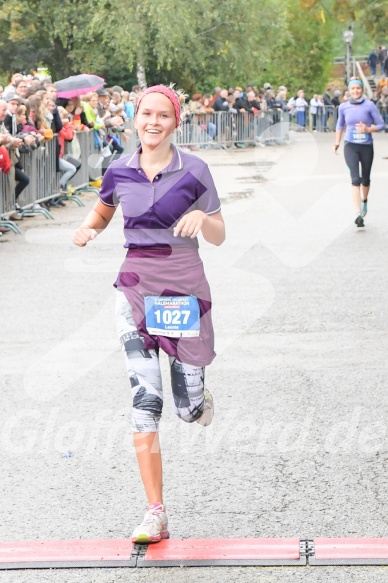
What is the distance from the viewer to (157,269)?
5059 mm

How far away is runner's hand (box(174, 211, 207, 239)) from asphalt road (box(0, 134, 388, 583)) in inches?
48.1

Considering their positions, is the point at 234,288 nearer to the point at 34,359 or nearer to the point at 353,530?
the point at 34,359

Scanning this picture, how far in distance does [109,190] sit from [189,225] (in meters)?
0.58

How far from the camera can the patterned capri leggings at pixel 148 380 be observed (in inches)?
197

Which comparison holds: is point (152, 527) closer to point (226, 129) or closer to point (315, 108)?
point (226, 129)

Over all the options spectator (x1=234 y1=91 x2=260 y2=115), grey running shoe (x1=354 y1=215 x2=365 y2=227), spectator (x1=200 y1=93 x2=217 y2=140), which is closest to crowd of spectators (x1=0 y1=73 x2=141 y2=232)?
grey running shoe (x1=354 y1=215 x2=365 y2=227)

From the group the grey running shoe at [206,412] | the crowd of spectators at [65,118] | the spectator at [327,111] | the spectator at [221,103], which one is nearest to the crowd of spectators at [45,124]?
the crowd of spectators at [65,118]

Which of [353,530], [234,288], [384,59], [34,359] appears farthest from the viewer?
[384,59]

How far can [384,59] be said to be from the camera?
59750mm

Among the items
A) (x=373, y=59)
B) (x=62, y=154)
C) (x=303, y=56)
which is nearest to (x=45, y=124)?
(x=62, y=154)

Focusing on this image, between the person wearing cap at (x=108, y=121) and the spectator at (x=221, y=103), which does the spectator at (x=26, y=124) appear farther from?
the spectator at (x=221, y=103)

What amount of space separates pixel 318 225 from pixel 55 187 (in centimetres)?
459

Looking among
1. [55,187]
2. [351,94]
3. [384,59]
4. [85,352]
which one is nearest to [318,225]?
[351,94]

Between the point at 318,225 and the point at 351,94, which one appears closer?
the point at 351,94
